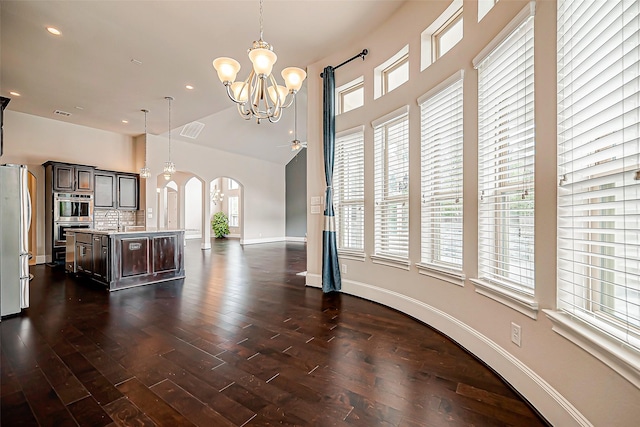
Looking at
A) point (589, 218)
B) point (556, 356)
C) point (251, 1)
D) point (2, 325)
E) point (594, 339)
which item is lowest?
point (2, 325)

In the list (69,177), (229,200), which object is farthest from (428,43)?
(229,200)

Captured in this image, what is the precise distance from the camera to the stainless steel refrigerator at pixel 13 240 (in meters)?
3.24

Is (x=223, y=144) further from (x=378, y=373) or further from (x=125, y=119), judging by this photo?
(x=378, y=373)

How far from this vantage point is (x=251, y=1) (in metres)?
3.08

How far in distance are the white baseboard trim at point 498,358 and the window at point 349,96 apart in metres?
2.65

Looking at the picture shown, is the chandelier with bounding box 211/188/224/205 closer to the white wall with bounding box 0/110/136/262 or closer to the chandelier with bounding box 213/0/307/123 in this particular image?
the white wall with bounding box 0/110/136/262

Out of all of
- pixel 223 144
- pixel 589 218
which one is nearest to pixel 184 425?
pixel 589 218

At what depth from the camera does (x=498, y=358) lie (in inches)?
81.1

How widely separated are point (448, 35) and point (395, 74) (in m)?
0.80

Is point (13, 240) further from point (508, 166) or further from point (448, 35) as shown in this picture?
point (448, 35)

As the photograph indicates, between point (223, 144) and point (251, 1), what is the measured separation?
770 cm

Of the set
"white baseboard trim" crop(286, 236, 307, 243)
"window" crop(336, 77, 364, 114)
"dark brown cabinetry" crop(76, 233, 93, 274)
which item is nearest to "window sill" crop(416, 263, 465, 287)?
"window" crop(336, 77, 364, 114)

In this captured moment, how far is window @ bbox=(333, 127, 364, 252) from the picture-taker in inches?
157

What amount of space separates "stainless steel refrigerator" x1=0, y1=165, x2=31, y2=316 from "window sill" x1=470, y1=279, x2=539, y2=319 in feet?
15.7
